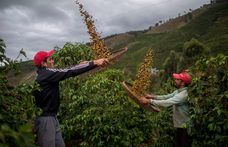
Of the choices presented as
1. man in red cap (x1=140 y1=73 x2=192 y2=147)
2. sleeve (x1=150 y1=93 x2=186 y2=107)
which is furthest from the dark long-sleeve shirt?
sleeve (x1=150 y1=93 x2=186 y2=107)

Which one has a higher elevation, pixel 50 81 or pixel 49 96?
pixel 50 81

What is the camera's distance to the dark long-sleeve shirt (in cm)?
159

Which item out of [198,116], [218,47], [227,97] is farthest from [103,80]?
[218,47]

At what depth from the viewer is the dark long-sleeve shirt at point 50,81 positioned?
159cm

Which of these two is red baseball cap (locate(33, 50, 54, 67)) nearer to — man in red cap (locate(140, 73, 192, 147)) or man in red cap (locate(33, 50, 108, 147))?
man in red cap (locate(33, 50, 108, 147))

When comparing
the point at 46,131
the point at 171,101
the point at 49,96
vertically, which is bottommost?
the point at 171,101

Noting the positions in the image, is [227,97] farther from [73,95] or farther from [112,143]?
[73,95]

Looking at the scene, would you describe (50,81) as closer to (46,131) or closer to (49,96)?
(49,96)

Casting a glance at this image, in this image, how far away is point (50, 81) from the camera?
1605mm

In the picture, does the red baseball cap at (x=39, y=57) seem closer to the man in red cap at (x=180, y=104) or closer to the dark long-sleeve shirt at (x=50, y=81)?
the dark long-sleeve shirt at (x=50, y=81)

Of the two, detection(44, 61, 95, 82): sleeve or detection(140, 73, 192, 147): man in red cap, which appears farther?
detection(140, 73, 192, 147): man in red cap

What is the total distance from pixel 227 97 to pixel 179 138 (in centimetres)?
118

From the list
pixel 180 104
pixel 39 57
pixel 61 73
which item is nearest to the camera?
pixel 61 73

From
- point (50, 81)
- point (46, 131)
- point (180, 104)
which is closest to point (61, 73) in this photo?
point (50, 81)
